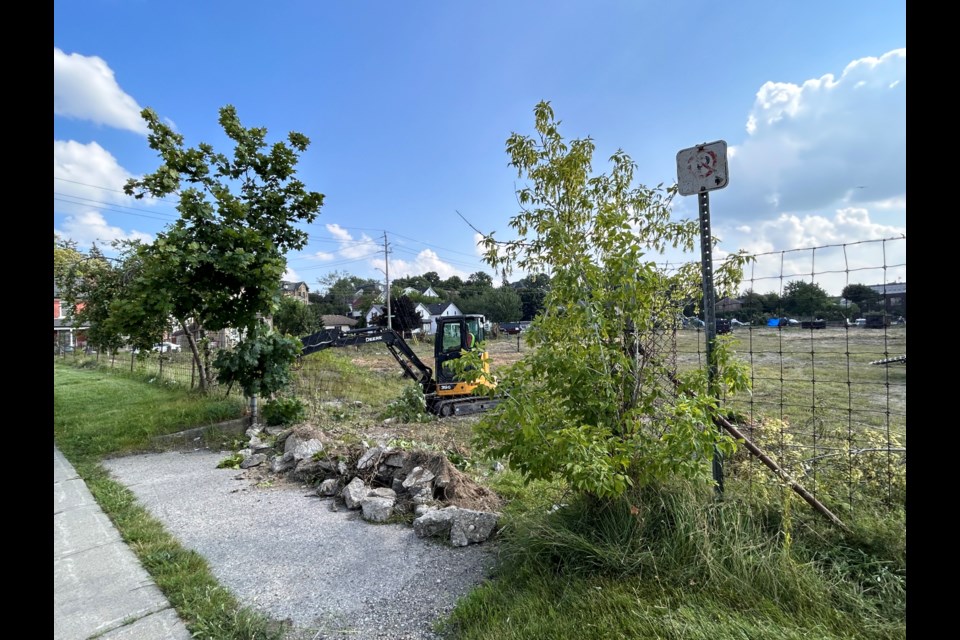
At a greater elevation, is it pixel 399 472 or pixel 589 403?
pixel 589 403

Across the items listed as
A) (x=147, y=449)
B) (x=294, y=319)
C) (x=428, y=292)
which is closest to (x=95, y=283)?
(x=147, y=449)

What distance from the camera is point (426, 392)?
397 inches

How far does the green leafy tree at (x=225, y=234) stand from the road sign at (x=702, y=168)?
526 centimetres

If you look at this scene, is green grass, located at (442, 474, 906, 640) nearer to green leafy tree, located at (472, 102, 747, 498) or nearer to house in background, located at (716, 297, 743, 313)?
green leafy tree, located at (472, 102, 747, 498)

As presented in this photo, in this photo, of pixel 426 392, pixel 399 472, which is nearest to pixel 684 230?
pixel 399 472

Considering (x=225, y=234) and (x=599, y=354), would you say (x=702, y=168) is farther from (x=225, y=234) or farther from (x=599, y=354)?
(x=225, y=234)

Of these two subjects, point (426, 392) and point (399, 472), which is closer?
point (399, 472)

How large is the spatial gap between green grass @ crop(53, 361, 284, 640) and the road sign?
290 cm

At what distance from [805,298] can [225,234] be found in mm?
6370

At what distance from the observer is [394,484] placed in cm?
427
